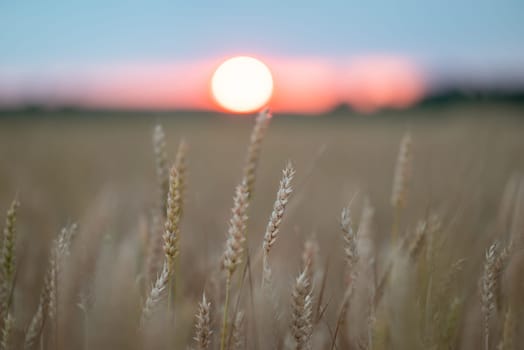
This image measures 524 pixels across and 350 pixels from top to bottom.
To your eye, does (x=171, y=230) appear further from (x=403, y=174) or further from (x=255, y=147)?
(x=403, y=174)

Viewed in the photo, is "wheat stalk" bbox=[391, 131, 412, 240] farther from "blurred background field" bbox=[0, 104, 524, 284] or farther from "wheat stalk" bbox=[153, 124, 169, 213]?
"wheat stalk" bbox=[153, 124, 169, 213]

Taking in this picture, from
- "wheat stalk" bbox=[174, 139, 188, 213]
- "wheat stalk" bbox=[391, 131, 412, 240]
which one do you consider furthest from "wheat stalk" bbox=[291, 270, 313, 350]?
"wheat stalk" bbox=[391, 131, 412, 240]

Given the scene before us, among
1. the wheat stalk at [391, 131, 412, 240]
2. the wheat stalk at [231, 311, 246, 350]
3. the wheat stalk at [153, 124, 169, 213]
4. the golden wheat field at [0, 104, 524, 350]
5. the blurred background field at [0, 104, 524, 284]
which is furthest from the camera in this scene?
the blurred background field at [0, 104, 524, 284]

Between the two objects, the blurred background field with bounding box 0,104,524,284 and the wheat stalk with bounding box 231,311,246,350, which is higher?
the blurred background field with bounding box 0,104,524,284

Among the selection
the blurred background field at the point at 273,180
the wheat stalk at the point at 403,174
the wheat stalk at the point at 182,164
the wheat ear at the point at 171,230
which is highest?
the blurred background field at the point at 273,180

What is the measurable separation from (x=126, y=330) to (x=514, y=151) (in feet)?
14.3

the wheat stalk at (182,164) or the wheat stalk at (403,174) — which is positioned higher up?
the wheat stalk at (403,174)

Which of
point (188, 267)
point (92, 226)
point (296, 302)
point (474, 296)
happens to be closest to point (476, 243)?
point (474, 296)

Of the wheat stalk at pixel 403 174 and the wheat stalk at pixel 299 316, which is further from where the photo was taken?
the wheat stalk at pixel 403 174

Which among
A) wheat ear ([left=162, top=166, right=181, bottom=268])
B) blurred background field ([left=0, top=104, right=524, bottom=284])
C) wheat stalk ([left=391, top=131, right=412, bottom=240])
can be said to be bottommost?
wheat ear ([left=162, top=166, right=181, bottom=268])

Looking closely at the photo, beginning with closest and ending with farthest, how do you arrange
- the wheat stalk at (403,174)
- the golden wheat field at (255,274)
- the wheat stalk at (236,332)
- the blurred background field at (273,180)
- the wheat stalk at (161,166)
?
the golden wheat field at (255,274) → the wheat stalk at (236,332) → the wheat stalk at (161,166) → the wheat stalk at (403,174) → the blurred background field at (273,180)

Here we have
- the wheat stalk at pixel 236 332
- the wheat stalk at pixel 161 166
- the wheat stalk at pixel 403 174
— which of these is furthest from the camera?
the wheat stalk at pixel 403 174

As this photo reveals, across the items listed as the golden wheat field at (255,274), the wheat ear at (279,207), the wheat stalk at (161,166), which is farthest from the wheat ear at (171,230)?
the wheat stalk at (161,166)

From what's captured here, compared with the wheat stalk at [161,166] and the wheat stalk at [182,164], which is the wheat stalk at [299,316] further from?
the wheat stalk at [161,166]
